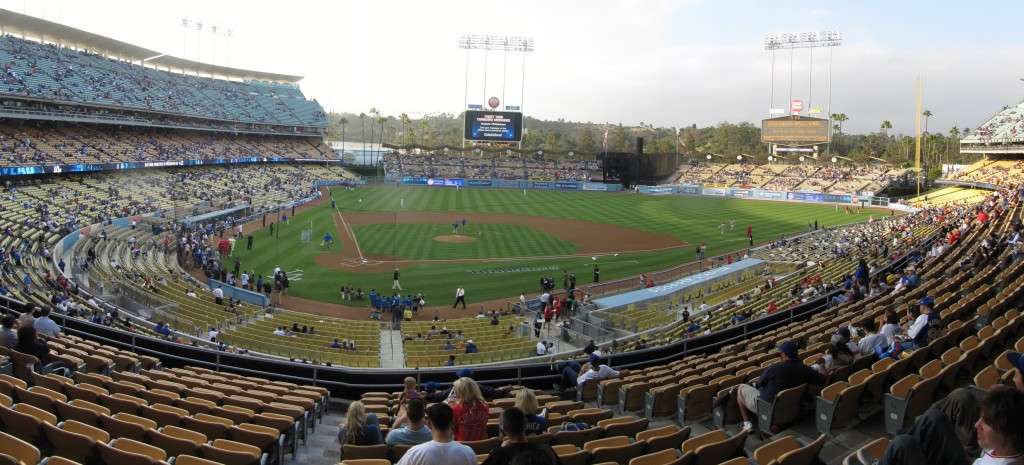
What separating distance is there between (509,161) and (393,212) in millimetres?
46028

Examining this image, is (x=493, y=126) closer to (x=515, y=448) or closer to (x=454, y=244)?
(x=454, y=244)

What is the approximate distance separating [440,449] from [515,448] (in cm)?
71

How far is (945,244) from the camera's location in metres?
24.5

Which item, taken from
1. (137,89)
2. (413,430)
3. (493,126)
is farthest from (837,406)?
(493,126)

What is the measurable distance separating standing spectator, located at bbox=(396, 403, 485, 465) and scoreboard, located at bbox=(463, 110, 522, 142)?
283ft

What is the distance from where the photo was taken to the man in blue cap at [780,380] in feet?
26.3

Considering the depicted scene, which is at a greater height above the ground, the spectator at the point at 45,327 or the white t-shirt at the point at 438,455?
the white t-shirt at the point at 438,455

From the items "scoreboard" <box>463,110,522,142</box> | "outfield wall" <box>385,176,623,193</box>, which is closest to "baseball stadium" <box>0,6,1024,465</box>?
"outfield wall" <box>385,176,623,193</box>

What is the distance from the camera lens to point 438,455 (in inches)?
187

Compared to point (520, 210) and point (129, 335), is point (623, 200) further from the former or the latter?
point (129, 335)

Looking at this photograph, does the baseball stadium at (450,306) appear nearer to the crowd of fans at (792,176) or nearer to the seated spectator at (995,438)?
the seated spectator at (995,438)

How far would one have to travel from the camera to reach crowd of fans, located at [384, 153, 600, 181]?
321 feet

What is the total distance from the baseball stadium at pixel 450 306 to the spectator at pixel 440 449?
0.05 ft

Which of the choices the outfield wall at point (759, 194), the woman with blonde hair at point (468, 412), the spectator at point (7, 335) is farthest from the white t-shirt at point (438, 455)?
the outfield wall at point (759, 194)
